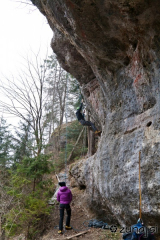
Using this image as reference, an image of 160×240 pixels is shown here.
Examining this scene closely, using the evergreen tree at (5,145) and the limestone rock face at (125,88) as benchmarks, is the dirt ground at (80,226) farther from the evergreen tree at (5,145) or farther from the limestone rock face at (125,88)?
the evergreen tree at (5,145)

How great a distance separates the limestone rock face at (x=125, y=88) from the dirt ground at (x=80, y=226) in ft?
1.86

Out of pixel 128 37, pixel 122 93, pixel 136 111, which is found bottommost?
pixel 136 111

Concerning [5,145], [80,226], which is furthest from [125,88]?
[5,145]

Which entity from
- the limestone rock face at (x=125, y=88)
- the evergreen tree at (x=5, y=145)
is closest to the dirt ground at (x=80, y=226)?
the limestone rock face at (x=125, y=88)

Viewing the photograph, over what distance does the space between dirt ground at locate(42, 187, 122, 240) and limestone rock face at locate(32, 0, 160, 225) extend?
0.57 m

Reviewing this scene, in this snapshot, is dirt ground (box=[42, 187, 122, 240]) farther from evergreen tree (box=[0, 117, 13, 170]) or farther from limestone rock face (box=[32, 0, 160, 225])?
evergreen tree (box=[0, 117, 13, 170])

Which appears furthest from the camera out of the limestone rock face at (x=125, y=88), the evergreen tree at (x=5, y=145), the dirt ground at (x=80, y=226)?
the evergreen tree at (x=5, y=145)

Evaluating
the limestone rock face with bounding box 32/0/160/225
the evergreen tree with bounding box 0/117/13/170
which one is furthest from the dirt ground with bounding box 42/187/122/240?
the evergreen tree with bounding box 0/117/13/170

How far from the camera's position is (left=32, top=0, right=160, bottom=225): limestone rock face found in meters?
4.13

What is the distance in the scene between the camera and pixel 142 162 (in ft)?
13.9

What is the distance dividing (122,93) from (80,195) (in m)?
5.88

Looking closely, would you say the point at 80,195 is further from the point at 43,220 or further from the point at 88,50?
the point at 88,50

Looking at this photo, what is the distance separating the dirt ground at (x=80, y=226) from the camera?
530 cm

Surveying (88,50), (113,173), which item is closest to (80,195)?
(113,173)
